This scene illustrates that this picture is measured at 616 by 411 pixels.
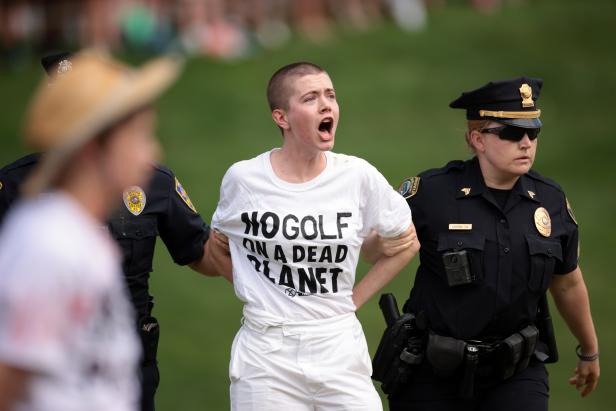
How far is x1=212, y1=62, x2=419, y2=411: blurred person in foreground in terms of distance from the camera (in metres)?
5.62

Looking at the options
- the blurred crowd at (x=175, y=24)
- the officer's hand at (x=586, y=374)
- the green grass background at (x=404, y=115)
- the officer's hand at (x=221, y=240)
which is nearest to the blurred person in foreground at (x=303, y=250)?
the officer's hand at (x=221, y=240)

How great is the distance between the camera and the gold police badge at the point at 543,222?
6328 millimetres

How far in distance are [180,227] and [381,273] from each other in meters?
1.07

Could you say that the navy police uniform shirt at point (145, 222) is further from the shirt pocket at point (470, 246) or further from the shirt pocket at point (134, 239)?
the shirt pocket at point (470, 246)

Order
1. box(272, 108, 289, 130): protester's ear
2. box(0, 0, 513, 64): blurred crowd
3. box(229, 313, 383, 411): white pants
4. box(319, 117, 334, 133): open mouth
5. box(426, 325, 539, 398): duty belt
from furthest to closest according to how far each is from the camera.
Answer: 1. box(0, 0, 513, 64): blurred crowd
2. box(426, 325, 539, 398): duty belt
3. box(272, 108, 289, 130): protester's ear
4. box(319, 117, 334, 133): open mouth
5. box(229, 313, 383, 411): white pants

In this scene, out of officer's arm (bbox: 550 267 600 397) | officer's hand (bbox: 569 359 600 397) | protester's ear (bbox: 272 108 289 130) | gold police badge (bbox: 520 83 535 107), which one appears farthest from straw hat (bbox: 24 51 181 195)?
officer's hand (bbox: 569 359 600 397)

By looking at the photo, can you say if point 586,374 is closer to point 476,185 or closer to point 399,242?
point 476,185

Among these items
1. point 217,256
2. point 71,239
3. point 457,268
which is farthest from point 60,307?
point 457,268

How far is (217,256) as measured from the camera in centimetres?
616

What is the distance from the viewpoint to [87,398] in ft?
11.5

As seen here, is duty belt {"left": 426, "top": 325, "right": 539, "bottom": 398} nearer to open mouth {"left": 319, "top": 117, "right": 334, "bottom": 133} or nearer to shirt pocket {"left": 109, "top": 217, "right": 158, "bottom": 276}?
open mouth {"left": 319, "top": 117, "right": 334, "bottom": 133}

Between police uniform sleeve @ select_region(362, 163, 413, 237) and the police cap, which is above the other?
the police cap

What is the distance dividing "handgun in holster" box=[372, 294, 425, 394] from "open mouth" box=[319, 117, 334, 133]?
1215mm

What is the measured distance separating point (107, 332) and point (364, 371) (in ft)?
7.81
